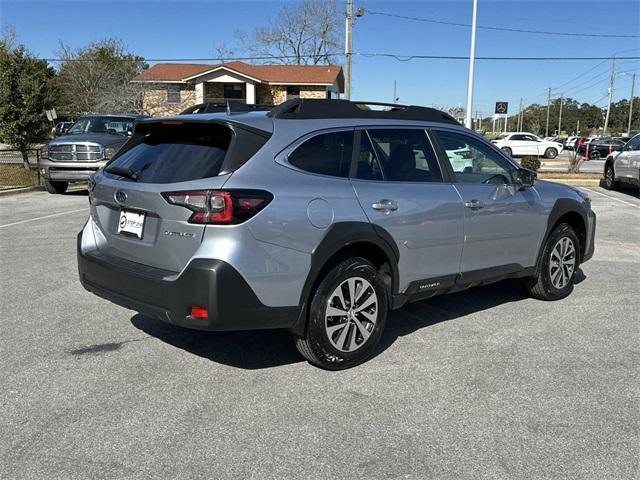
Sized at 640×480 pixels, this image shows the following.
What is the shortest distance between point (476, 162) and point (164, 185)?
2820 mm

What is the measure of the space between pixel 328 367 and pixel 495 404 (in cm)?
110

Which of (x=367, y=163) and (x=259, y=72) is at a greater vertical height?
(x=259, y=72)

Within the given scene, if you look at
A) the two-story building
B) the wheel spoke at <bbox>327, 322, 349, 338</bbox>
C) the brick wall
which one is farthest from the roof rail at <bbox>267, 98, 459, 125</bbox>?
the brick wall

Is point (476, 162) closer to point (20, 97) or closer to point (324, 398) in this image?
point (324, 398)

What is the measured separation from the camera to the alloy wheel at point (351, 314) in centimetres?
391

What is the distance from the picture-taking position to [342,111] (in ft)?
13.8

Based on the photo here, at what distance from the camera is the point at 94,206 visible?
→ 4.26 metres

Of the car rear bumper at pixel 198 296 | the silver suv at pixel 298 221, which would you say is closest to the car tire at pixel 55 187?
the silver suv at pixel 298 221

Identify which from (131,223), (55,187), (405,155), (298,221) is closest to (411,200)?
(405,155)

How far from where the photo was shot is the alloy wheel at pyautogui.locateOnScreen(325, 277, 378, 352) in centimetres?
391

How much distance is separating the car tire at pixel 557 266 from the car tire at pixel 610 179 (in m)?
12.1

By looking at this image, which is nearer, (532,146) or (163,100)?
(532,146)

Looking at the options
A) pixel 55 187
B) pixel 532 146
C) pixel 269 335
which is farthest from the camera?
pixel 532 146

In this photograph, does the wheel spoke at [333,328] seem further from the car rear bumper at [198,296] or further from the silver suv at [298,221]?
the car rear bumper at [198,296]
